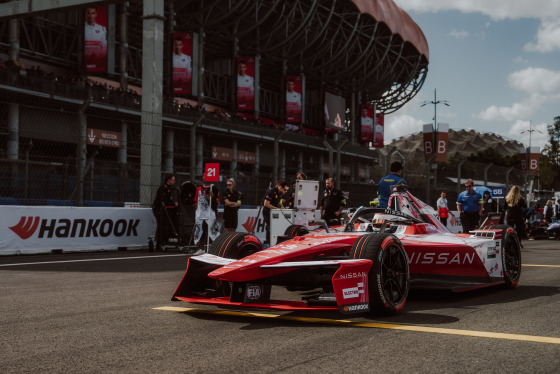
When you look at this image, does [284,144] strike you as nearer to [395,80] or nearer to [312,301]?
[395,80]

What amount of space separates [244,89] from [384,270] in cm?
4217

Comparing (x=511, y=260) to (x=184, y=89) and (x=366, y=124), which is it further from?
(x=366, y=124)

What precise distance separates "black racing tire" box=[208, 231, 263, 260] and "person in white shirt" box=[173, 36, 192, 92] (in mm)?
33224

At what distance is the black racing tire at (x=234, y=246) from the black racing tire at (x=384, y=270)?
1.35 meters

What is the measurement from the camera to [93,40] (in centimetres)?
3356

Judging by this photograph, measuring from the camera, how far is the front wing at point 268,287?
510 cm

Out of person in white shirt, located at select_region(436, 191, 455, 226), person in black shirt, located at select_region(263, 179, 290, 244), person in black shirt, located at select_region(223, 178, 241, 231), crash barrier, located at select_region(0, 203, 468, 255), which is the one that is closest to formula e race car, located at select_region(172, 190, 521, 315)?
crash barrier, located at select_region(0, 203, 468, 255)

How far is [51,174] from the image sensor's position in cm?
1451

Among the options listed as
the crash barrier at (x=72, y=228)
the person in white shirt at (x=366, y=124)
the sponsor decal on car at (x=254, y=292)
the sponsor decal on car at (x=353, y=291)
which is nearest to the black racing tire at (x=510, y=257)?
the sponsor decal on car at (x=353, y=291)

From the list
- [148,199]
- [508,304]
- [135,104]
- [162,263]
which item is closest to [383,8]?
[135,104]

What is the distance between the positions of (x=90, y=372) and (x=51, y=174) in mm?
11585

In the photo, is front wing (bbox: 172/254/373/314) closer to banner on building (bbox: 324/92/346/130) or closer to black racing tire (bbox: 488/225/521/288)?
black racing tire (bbox: 488/225/521/288)

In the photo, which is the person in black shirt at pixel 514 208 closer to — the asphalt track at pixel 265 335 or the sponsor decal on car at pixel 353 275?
the asphalt track at pixel 265 335

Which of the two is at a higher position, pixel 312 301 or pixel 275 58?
pixel 275 58
